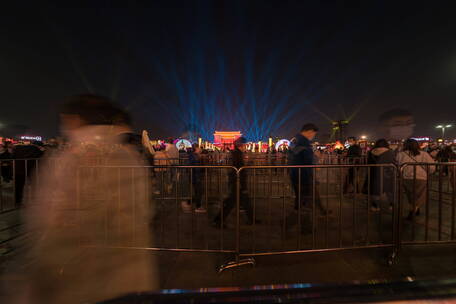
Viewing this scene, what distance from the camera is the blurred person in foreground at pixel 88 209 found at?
224 centimetres

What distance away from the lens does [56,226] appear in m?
2.27

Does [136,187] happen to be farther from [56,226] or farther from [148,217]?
[56,226]

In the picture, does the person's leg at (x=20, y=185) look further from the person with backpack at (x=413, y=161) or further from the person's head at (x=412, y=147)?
the person's head at (x=412, y=147)

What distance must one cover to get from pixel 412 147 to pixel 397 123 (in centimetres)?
Answer: 145

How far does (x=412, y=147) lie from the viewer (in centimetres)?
485

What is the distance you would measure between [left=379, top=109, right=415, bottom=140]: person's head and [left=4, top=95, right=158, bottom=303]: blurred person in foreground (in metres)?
4.28

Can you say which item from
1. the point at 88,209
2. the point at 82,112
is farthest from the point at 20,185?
the point at 82,112

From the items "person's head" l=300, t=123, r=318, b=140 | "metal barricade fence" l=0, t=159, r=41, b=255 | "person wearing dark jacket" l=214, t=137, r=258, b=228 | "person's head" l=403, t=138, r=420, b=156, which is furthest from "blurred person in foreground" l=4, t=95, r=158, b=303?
"person's head" l=403, t=138, r=420, b=156

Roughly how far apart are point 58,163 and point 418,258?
4889 mm

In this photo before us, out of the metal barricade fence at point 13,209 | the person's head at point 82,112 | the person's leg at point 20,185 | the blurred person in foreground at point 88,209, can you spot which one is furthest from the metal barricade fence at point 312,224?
the person's leg at point 20,185

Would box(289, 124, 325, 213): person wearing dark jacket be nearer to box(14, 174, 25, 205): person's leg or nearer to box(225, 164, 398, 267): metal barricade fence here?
box(225, 164, 398, 267): metal barricade fence

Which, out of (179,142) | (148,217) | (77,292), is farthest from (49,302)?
(179,142)

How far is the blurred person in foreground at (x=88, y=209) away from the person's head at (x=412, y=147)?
18.2ft

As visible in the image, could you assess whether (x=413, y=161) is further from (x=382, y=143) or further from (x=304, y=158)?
(x=304, y=158)
